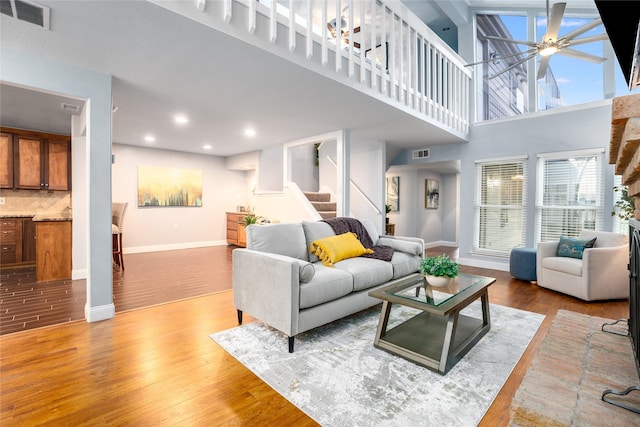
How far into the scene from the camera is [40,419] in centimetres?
158

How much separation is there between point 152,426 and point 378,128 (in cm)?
449

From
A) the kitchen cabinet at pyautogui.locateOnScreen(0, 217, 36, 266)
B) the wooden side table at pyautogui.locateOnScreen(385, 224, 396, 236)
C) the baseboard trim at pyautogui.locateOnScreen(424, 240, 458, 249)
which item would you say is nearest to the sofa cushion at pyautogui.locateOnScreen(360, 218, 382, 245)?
the wooden side table at pyautogui.locateOnScreen(385, 224, 396, 236)

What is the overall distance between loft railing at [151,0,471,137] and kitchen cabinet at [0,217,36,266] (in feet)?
17.1

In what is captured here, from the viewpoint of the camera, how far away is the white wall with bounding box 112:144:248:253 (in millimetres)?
6652

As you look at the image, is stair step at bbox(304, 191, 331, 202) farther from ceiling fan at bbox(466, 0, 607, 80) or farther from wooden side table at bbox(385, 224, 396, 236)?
ceiling fan at bbox(466, 0, 607, 80)

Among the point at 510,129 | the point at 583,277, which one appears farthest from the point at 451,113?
the point at 583,277

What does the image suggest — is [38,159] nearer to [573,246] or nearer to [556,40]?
[556,40]

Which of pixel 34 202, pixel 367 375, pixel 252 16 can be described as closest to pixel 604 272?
pixel 367 375

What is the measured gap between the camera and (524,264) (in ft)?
14.5

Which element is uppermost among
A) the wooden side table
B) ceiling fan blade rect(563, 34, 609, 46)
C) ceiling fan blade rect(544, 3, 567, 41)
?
ceiling fan blade rect(544, 3, 567, 41)

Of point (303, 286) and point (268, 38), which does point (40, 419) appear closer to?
point (303, 286)

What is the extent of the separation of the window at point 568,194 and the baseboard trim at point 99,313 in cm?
596

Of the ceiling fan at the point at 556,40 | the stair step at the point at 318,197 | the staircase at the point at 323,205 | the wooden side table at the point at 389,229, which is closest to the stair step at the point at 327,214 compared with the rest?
the staircase at the point at 323,205

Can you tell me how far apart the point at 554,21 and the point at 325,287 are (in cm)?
338
